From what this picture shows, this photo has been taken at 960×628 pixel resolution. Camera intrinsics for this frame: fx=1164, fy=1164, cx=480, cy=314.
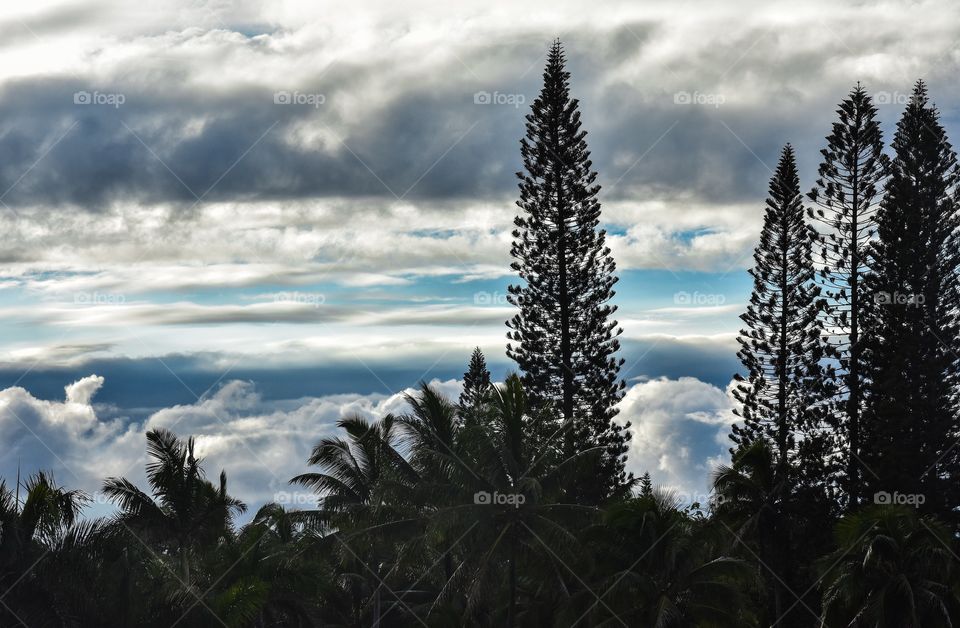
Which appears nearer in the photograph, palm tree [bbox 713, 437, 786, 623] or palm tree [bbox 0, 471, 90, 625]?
palm tree [bbox 0, 471, 90, 625]

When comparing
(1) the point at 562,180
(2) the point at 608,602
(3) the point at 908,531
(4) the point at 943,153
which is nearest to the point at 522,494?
(2) the point at 608,602

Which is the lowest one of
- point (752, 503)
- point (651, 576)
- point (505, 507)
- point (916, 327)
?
point (651, 576)

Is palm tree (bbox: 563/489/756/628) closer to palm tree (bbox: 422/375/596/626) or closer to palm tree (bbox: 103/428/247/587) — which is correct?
palm tree (bbox: 422/375/596/626)

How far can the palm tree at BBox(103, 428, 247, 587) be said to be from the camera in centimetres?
2662

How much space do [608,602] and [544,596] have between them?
3.59m

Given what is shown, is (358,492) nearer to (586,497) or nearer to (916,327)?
(586,497)

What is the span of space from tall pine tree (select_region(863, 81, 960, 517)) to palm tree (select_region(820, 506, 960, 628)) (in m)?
11.7

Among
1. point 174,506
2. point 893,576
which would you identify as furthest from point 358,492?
point 893,576

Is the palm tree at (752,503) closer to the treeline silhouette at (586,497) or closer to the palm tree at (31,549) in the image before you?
the treeline silhouette at (586,497)

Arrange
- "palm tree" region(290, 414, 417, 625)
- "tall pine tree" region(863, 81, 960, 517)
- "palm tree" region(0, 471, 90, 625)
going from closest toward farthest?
"palm tree" region(0, 471, 90, 625) < "palm tree" region(290, 414, 417, 625) < "tall pine tree" region(863, 81, 960, 517)

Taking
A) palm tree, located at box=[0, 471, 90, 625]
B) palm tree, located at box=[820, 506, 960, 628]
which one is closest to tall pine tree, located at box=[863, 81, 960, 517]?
palm tree, located at box=[820, 506, 960, 628]

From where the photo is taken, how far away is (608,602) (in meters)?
22.3

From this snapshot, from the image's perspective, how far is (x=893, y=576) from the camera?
811 inches

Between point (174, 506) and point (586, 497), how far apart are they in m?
11.3
